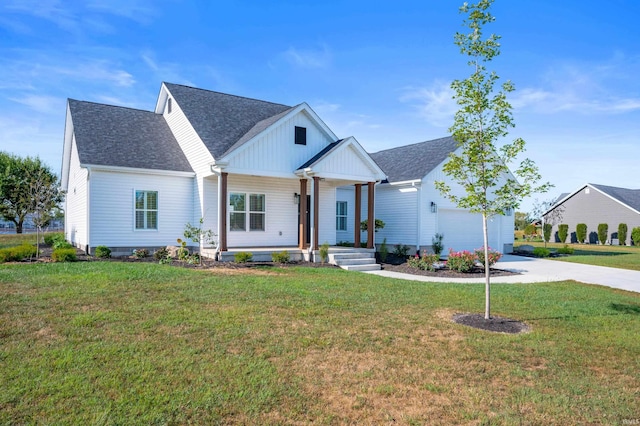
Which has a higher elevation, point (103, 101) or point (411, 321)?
point (103, 101)

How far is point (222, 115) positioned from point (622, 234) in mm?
34867

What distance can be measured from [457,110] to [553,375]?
4590 millimetres

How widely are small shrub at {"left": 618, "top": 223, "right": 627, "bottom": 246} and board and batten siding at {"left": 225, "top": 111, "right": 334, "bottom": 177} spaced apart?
30722 mm

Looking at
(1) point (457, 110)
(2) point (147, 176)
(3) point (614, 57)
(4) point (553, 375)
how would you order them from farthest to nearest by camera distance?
(2) point (147, 176) < (3) point (614, 57) < (1) point (457, 110) < (4) point (553, 375)

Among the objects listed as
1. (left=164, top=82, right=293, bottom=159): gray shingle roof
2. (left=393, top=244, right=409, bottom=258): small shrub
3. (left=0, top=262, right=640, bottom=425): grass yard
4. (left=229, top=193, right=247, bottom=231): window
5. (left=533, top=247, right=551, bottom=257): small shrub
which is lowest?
(left=0, top=262, right=640, bottom=425): grass yard

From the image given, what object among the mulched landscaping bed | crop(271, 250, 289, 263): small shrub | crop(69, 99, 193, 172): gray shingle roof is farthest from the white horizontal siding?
crop(69, 99, 193, 172): gray shingle roof

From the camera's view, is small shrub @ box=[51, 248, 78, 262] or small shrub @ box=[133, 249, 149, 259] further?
small shrub @ box=[133, 249, 149, 259]

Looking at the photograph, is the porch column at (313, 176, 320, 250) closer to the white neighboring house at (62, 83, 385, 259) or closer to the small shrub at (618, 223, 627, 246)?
the white neighboring house at (62, 83, 385, 259)

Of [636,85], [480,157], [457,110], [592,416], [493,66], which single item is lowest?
[592,416]

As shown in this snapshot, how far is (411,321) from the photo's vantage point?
275 inches

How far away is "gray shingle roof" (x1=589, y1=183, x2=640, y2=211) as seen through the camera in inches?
1412

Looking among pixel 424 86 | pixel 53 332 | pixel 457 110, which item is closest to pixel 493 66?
pixel 457 110

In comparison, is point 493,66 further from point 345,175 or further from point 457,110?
point 345,175

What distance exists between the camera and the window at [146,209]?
15276 mm
